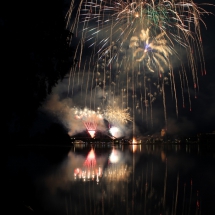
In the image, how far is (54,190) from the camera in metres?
9.90

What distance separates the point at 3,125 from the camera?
9422 mm

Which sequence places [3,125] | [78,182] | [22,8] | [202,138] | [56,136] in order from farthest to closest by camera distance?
[202,138] → [56,136] → [78,182] → [3,125] → [22,8]

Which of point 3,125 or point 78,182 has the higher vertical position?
point 3,125

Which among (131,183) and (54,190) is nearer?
(54,190)

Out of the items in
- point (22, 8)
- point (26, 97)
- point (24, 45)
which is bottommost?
point (26, 97)

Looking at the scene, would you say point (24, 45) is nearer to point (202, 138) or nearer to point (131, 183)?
point (131, 183)

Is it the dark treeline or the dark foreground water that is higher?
the dark treeline

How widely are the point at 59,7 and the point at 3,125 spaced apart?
12.4 ft

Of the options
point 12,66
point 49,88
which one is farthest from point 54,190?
point 12,66

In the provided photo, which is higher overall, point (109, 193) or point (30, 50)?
→ point (30, 50)

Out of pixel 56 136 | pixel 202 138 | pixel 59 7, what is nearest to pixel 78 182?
pixel 59 7

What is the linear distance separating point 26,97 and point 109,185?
404cm

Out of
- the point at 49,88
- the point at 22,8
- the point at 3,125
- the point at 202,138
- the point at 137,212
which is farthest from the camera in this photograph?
the point at 202,138

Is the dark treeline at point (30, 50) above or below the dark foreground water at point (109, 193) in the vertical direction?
above
